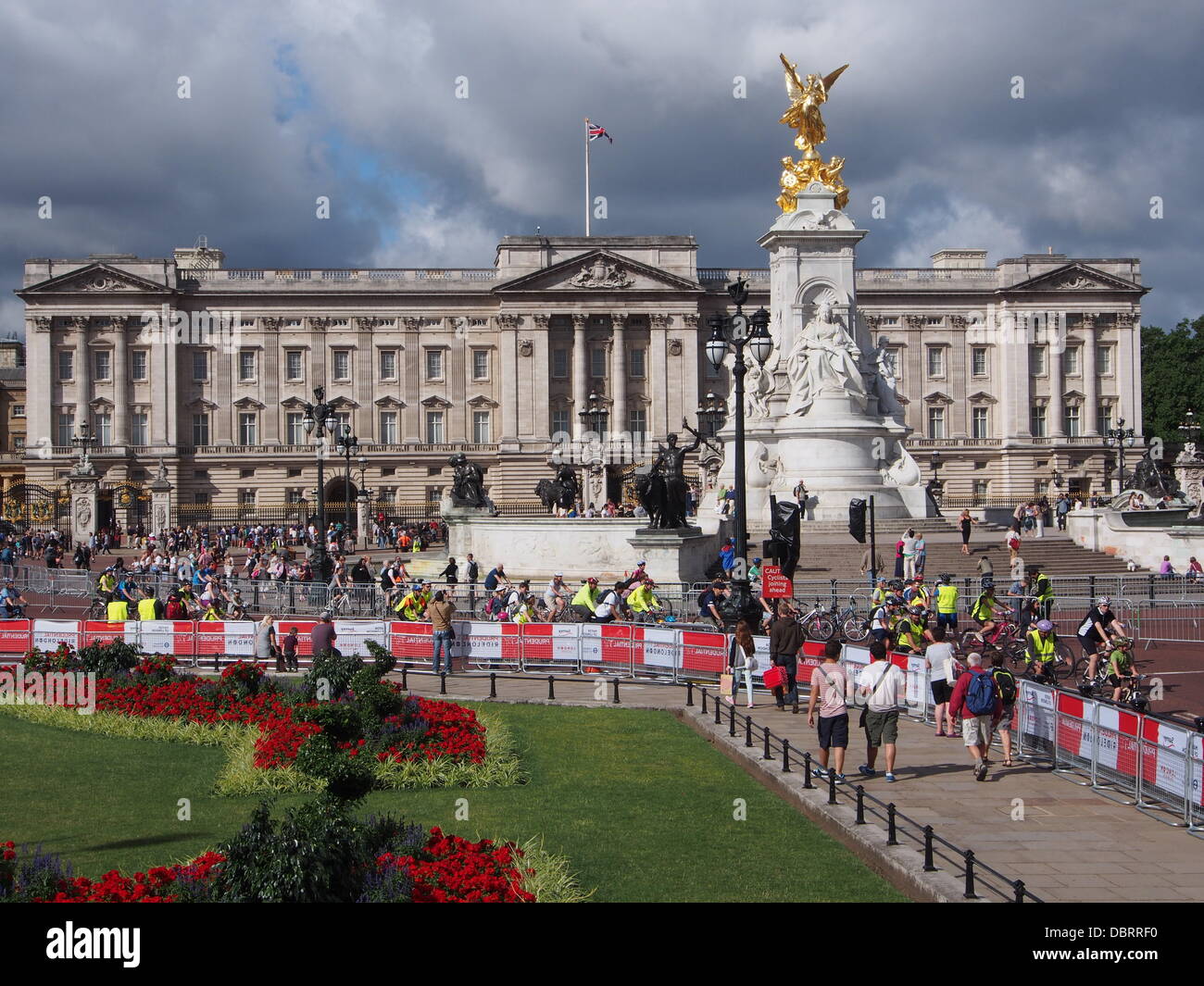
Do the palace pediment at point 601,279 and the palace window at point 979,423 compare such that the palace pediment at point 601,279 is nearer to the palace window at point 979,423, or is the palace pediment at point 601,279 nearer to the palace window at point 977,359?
the palace window at point 977,359

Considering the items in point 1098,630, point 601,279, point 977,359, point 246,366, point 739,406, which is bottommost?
point 1098,630

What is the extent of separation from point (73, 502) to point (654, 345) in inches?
1488

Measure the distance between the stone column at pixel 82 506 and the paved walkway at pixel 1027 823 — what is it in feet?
172

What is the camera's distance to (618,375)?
8581cm

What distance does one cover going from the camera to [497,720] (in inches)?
673

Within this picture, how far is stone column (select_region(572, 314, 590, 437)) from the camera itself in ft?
279

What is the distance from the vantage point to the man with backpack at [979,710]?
14336 mm

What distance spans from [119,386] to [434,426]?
19685 mm

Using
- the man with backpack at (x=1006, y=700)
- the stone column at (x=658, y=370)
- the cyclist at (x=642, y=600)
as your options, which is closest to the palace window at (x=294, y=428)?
the stone column at (x=658, y=370)

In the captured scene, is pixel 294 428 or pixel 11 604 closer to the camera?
pixel 11 604

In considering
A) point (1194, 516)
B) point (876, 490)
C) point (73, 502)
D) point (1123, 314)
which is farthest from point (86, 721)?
point (1123, 314)

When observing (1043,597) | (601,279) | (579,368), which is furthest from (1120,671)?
(601,279)

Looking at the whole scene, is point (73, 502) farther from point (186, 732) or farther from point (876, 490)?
point (186, 732)

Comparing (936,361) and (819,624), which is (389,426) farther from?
(819,624)
